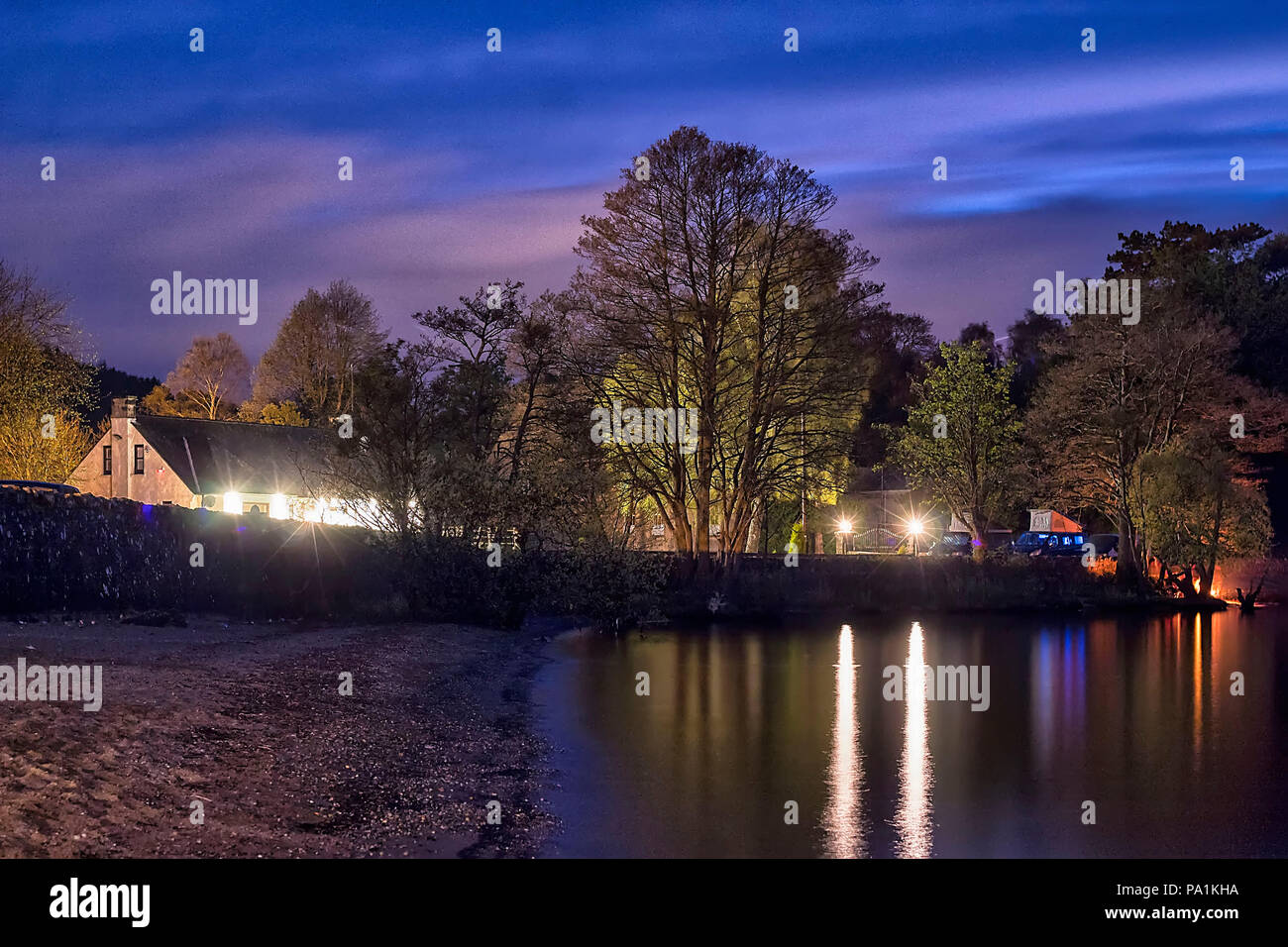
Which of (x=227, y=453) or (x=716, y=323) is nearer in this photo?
(x=716, y=323)

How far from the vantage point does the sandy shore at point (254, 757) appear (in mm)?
11430

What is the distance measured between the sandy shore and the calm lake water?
42.9 inches

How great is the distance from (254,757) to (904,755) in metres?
9.09

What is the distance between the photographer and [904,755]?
60.2ft

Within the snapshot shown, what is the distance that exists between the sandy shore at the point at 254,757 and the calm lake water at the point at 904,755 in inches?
42.9

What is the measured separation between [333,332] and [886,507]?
141ft

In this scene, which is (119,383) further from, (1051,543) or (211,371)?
(1051,543)

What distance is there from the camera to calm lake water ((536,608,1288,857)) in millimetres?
13492

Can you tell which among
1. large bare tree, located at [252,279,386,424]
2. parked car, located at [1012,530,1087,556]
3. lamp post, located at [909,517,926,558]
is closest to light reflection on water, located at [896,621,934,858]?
parked car, located at [1012,530,1087,556]

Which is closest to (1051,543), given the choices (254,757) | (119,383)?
(254,757)

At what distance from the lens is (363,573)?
32.9 metres

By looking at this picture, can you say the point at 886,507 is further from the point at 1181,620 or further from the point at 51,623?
the point at 51,623
